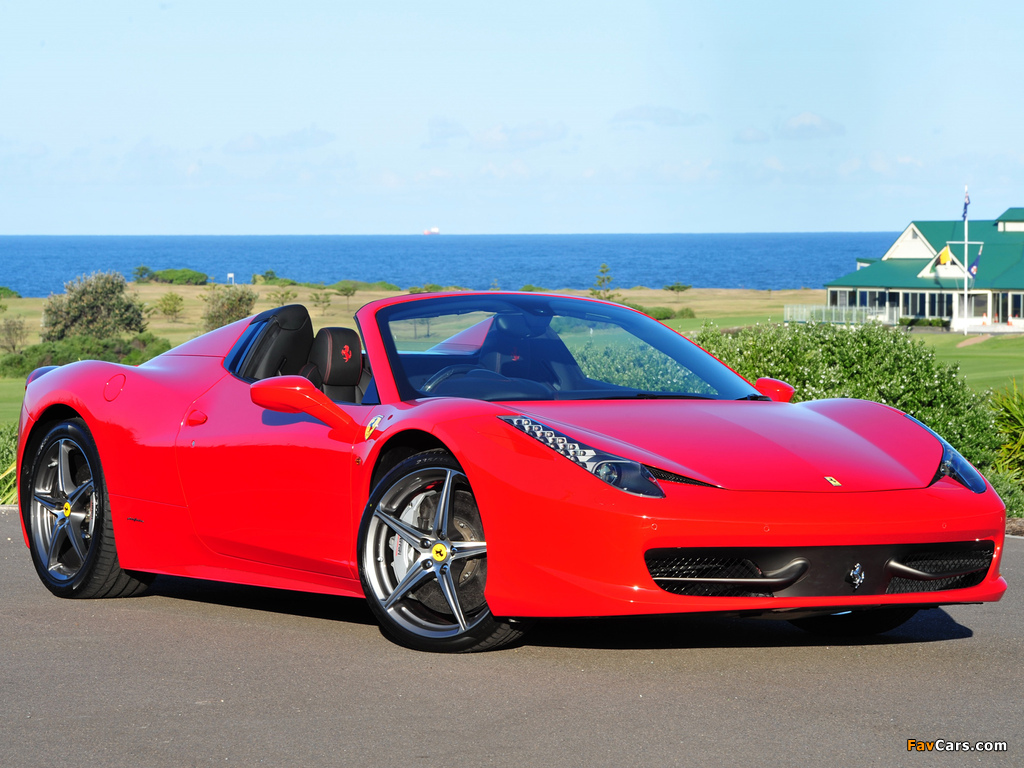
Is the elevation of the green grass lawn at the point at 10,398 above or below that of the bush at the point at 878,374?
below

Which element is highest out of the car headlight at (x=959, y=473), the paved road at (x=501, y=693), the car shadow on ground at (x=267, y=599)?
the car headlight at (x=959, y=473)

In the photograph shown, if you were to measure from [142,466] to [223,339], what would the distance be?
0.74 meters

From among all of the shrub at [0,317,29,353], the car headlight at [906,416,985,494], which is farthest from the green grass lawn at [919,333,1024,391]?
the shrub at [0,317,29,353]

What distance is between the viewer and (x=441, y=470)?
492 cm

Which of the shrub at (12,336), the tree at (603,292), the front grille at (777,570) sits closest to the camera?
the front grille at (777,570)

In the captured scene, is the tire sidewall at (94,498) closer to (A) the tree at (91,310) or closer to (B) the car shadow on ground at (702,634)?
(B) the car shadow on ground at (702,634)

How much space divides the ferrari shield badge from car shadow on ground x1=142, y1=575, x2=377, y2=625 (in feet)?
3.05

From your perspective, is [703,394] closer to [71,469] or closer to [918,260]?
[71,469]

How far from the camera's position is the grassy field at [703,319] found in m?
35.2

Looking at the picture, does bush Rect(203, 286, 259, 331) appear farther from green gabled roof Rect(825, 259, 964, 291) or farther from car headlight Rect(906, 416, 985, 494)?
car headlight Rect(906, 416, 985, 494)

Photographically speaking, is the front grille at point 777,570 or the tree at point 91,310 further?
the tree at point 91,310

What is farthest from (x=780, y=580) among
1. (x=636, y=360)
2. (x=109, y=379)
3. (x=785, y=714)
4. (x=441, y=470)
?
(x=109, y=379)

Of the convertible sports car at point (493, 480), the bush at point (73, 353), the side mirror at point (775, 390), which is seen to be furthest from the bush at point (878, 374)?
the bush at point (73, 353)

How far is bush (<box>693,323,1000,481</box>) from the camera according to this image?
1396cm
